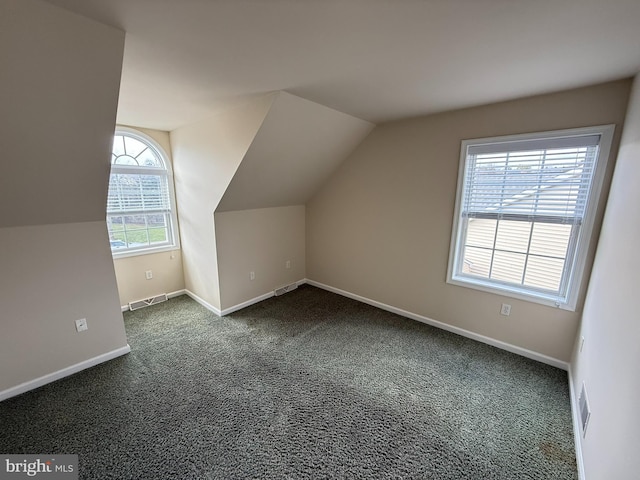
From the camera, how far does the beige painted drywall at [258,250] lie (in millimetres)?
3121

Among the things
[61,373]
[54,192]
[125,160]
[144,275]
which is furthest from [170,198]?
[61,373]

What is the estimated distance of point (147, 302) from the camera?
338cm

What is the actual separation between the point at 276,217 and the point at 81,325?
230cm

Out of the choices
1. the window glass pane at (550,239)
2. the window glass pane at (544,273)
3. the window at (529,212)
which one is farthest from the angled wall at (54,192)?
the window glass pane at (544,273)

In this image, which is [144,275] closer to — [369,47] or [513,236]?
[369,47]

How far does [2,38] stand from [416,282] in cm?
342

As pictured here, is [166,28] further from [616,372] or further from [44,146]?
[616,372]

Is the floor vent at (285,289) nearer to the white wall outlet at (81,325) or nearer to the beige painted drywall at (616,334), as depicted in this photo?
the white wall outlet at (81,325)

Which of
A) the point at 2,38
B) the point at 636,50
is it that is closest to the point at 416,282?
the point at 636,50

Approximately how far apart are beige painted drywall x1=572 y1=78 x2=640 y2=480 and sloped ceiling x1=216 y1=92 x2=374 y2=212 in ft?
7.06

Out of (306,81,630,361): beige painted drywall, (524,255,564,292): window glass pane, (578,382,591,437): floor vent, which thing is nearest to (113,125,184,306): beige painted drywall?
(306,81,630,361): beige painted drywall

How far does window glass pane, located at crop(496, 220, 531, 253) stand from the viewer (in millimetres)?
2322

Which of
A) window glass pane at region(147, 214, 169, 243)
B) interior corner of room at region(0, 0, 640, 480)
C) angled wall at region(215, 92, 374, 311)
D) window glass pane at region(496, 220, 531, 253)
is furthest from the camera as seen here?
window glass pane at region(147, 214, 169, 243)

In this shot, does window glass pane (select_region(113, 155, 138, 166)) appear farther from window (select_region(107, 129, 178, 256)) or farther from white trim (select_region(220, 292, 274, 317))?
white trim (select_region(220, 292, 274, 317))
